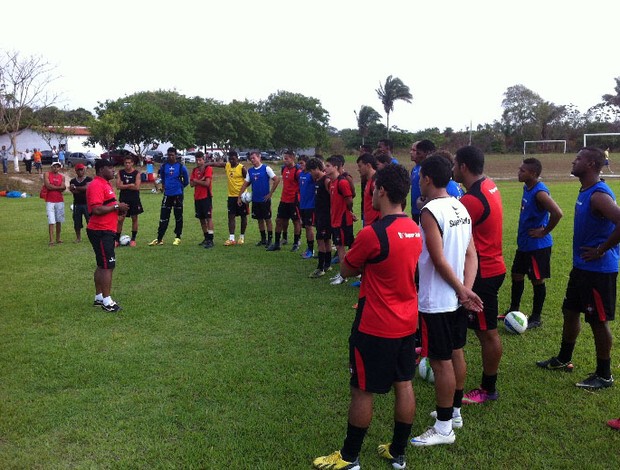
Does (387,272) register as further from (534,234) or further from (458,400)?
(534,234)

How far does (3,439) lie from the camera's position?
12.4 feet

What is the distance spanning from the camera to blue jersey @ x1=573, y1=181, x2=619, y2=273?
439 centimetres

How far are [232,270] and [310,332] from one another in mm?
3652

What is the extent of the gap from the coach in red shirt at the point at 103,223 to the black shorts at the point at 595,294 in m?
5.57

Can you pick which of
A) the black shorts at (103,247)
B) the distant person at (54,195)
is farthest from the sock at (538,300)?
the distant person at (54,195)

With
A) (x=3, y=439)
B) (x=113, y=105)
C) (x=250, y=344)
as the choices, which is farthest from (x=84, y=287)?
(x=113, y=105)

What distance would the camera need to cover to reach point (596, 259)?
4.38m

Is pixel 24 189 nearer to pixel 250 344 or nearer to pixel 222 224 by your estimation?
pixel 222 224

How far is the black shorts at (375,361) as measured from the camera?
3.23 metres

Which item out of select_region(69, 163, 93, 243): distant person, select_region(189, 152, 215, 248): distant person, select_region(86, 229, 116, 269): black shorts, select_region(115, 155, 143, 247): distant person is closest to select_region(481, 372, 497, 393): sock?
select_region(86, 229, 116, 269): black shorts

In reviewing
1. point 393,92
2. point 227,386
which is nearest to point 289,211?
point 227,386

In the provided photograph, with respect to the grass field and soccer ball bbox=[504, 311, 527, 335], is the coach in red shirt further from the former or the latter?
soccer ball bbox=[504, 311, 527, 335]

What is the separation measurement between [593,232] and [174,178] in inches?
367

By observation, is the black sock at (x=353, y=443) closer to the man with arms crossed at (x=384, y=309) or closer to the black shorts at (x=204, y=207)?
the man with arms crossed at (x=384, y=309)
